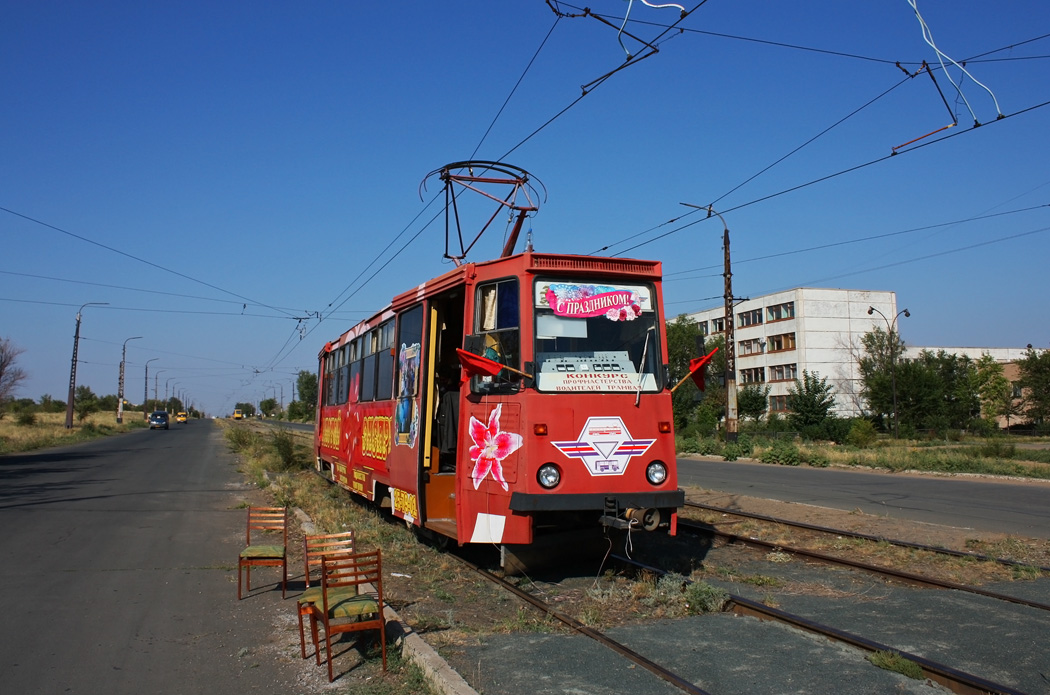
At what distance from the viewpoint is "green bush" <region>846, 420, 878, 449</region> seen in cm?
3888

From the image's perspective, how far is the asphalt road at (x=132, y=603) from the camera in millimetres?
5629

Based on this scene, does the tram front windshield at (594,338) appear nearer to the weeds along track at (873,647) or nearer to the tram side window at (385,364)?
the weeds along track at (873,647)

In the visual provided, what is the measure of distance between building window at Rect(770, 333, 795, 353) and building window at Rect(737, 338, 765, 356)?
1129 mm

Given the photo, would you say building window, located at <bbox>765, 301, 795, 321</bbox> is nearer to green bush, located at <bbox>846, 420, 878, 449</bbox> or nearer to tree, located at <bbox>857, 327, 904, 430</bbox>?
tree, located at <bbox>857, 327, 904, 430</bbox>

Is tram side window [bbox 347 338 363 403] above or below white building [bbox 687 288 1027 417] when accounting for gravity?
below

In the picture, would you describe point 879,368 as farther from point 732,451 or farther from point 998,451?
point 732,451

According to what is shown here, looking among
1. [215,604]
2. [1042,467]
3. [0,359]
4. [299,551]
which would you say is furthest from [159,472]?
[0,359]

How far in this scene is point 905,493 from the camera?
18.3 m

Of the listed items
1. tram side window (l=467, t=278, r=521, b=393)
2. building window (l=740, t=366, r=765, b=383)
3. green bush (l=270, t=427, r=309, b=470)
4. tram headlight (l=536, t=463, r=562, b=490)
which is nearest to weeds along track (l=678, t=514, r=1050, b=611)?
tram headlight (l=536, t=463, r=562, b=490)

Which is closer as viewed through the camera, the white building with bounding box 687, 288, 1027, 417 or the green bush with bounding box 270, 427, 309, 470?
the green bush with bounding box 270, 427, 309, 470

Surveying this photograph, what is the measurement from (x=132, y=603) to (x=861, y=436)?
3737cm

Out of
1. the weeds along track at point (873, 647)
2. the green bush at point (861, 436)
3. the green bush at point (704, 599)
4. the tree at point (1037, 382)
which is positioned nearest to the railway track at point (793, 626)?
the weeds along track at point (873, 647)

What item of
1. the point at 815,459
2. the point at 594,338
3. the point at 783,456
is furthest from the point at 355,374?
the point at 815,459

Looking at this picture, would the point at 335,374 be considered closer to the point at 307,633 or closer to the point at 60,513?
the point at 60,513
